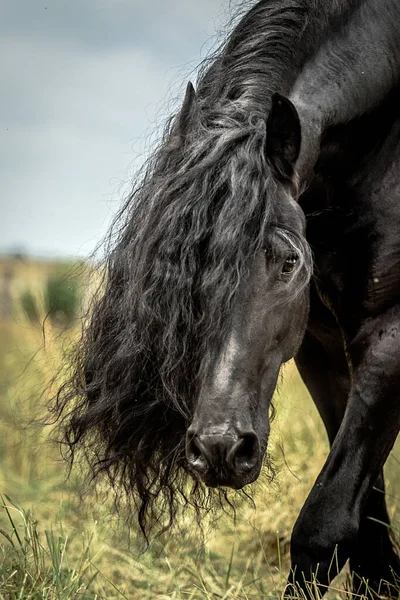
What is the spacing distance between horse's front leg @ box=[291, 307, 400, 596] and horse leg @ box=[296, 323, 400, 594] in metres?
0.42

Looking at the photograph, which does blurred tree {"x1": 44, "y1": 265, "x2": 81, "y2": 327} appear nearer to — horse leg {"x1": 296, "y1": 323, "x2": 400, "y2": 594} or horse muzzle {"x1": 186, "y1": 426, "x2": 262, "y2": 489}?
horse leg {"x1": 296, "y1": 323, "x2": 400, "y2": 594}

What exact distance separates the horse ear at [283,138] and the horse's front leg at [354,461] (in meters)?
0.71

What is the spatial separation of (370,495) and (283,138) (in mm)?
1577

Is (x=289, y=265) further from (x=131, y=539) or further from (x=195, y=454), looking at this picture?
(x=131, y=539)

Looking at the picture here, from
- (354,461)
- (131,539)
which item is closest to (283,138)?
(354,461)

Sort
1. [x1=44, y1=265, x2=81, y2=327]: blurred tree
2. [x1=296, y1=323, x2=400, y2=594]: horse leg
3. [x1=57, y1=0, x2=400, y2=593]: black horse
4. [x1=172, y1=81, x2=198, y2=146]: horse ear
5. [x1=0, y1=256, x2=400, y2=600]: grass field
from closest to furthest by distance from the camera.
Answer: [x1=57, y1=0, x2=400, y2=593]: black horse < [x1=172, y1=81, x2=198, y2=146]: horse ear < [x1=0, y1=256, x2=400, y2=600]: grass field < [x1=296, y1=323, x2=400, y2=594]: horse leg < [x1=44, y1=265, x2=81, y2=327]: blurred tree

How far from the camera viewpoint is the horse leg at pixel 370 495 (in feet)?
12.4

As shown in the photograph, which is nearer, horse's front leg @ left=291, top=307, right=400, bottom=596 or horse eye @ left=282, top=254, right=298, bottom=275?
horse eye @ left=282, top=254, right=298, bottom=275

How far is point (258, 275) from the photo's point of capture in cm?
274

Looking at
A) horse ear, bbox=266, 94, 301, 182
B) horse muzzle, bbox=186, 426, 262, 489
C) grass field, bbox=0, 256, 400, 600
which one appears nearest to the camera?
horse muzzle, bbox=186, 426, 262, 489

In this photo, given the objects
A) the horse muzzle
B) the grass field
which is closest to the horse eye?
the horse muzzle

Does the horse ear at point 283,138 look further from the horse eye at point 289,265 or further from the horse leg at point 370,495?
the horse leg at point 370,495

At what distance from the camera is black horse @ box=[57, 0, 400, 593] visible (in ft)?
8.87

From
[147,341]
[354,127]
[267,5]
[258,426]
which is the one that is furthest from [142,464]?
[267,5]
